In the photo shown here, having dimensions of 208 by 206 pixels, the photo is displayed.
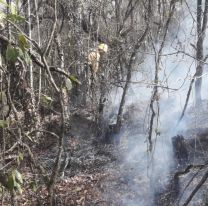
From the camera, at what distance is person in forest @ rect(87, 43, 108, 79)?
35.6ft

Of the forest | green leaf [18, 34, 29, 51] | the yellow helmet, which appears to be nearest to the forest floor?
the forest

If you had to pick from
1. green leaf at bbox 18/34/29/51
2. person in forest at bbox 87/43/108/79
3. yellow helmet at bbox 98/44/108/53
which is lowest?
green leaf at bbox 18/34/29/51

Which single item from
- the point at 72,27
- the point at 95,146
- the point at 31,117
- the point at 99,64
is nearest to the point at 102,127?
the point at 95,146

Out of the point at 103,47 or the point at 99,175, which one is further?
the point at 103,47

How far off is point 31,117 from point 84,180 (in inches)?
218

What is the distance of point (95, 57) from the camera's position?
35.2 feet

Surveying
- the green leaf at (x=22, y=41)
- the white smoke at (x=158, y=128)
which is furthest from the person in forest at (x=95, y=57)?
the green leaf at (x=22, y=41)

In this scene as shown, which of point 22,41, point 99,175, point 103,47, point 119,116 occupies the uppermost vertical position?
point 103,47

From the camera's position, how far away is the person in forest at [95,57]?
1084 centimetres

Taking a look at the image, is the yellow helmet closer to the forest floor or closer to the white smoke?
the white smoke

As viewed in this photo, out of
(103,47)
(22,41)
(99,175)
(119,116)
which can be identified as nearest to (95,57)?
(103,47)

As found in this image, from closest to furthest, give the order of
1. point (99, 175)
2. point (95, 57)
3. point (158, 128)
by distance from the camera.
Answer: point (99, 175), point (95, 57), point (158, 128)

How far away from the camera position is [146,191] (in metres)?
8.64

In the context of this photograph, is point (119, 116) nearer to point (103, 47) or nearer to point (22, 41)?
point (103, 47)
